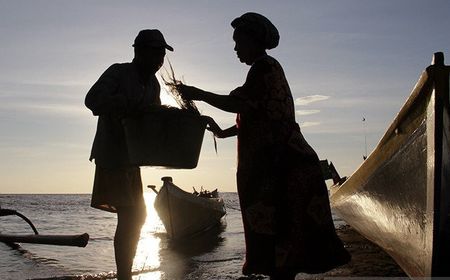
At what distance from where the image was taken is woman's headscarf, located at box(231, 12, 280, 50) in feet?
9.57

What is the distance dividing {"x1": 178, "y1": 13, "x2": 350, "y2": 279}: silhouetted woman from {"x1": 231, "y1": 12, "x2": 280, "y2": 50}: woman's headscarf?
1cm

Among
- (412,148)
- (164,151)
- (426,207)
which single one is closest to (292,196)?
(164,151)

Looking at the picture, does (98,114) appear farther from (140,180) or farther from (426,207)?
(426,207)

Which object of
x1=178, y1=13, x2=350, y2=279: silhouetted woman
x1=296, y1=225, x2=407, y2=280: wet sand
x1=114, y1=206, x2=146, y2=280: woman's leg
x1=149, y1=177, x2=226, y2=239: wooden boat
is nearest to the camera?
x1=178, y1=13, x2=350, y2=279: silhouetted woman

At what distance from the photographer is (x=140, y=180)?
12.3 ft

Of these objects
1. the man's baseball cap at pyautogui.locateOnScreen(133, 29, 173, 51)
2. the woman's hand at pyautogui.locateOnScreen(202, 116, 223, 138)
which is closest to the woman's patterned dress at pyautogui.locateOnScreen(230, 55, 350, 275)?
the woman's hand at pyautogui.locateOnScreen(202, 116, 223, 138)

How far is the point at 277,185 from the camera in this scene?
283 cm

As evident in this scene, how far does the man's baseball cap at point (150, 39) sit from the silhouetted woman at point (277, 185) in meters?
0.63

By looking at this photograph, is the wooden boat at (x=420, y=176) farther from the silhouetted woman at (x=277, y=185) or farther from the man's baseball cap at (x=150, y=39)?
the man's baseball cap at (x=150, y=39)

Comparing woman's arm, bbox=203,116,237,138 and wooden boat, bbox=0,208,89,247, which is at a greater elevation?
woman's arm, bbox=203,116,237,138

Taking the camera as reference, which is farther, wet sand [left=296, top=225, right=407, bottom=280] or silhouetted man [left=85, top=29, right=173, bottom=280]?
wet sand [left=296, top=225, right=407, bottom=280]

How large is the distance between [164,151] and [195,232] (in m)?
14.1

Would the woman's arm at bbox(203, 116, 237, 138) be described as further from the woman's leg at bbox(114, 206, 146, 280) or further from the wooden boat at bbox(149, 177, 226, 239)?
the wooden boat at bbox(149, 177, 226, 239)

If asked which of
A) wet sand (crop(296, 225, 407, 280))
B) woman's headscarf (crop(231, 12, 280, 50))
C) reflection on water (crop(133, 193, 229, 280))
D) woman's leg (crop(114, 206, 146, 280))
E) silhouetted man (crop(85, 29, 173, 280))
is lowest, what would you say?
reflection on water (crop(133, 193, 229, 280))
